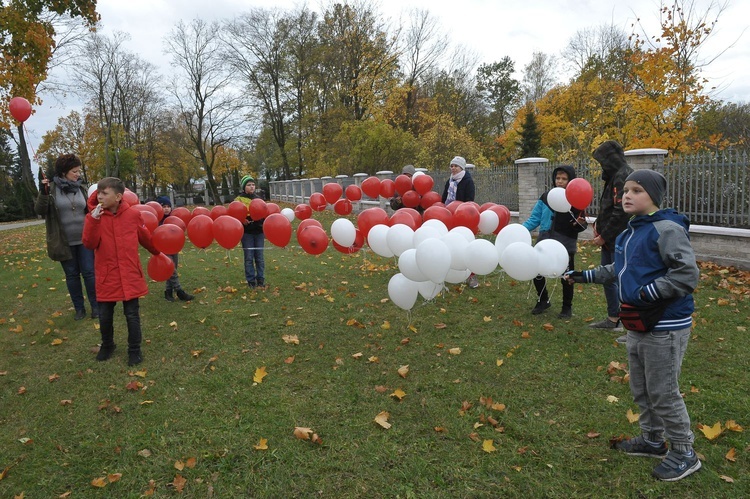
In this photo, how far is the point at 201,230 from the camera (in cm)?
462

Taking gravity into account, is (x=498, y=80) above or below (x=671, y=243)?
above

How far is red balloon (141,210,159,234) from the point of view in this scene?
4.52 meters

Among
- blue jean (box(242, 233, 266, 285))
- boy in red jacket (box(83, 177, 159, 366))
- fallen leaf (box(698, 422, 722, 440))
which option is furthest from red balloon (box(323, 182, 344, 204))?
fallen leaf (box(698, 422, 722, 440))

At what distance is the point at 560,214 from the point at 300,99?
3194cm

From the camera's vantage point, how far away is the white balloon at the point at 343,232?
4.85 meters

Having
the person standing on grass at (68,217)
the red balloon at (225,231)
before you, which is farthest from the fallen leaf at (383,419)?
the person standing on grass at (68,217)

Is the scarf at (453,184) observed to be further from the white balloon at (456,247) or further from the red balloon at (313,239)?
the white balloon at (456,247)

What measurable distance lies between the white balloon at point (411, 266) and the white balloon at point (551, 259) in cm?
97

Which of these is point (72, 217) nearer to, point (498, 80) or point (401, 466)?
point (401, 466)

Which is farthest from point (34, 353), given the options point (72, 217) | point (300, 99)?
point (300, 99)

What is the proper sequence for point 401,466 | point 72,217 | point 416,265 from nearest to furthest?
1. point 401,466
2. point 416,265
3. point 72,217

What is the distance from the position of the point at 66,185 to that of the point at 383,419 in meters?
4.74

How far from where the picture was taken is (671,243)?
2402 mm

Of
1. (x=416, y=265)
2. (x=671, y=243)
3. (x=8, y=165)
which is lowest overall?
(x=416, y=265)
